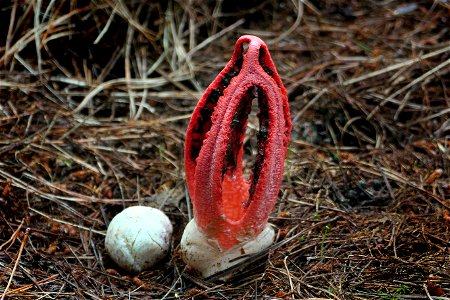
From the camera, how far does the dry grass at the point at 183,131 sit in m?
3.24

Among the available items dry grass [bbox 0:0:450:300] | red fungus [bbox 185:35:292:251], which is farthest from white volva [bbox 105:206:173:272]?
red fungus [bbox 185:35:292:251]

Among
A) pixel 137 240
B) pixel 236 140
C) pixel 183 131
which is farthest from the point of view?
pixel 183 131

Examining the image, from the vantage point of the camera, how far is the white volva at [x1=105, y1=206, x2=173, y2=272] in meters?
3.37

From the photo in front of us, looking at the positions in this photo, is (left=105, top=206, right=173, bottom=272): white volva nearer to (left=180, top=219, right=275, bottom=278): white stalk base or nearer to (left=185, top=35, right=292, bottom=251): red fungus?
(left=180, top=219, right=275, bottom=278): white stalk base

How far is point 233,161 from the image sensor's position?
3299 mm

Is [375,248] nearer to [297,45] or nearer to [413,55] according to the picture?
[413,55]

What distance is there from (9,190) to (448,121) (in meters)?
3.23

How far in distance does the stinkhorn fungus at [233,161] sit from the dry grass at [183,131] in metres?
0.17

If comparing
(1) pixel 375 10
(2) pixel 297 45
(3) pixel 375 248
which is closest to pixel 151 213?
(3) pixel 375 248

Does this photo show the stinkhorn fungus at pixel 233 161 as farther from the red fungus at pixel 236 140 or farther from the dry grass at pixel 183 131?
the dry grass at pixel 183 131

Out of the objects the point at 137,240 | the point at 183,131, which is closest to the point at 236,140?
the point at 137,240

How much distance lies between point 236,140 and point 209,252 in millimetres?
620

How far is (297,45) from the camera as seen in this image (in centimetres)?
601

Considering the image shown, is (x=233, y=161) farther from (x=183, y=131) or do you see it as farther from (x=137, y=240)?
(x=183, y=131)
